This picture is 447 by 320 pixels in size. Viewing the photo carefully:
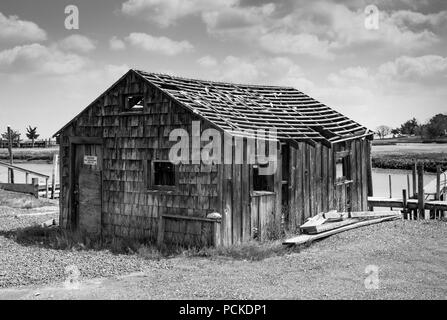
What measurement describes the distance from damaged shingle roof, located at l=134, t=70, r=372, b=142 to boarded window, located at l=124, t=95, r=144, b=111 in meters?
0.82

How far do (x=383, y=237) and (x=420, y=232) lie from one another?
1627 mm

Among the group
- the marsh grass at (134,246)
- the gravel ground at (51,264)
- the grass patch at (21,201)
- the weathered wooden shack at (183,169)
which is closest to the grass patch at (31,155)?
the grass patch at (21,201)

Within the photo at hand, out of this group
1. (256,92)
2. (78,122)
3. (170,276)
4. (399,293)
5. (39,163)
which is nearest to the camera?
(399,293)

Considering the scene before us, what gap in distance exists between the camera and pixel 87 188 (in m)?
14.6

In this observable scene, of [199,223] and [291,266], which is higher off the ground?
[199,223]

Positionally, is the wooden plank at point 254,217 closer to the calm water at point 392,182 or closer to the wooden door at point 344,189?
the wooden door at point 344,189

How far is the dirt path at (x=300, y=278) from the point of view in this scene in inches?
326

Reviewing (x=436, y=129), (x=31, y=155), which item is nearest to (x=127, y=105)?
(x=31, y=155)

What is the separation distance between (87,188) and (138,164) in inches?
90.0

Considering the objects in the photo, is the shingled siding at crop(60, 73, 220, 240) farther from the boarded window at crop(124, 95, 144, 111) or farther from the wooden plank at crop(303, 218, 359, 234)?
the wooden plank at crop(303, 218, 359, 234)

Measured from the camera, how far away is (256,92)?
698 inches
